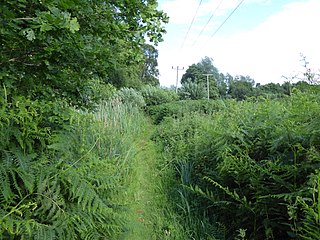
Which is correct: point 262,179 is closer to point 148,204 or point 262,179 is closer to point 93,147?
point 93,147

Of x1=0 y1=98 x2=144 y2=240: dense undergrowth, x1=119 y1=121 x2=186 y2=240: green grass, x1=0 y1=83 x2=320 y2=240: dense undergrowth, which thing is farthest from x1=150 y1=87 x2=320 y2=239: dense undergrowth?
x1=0 y1=98 x2=144 y2=240: dense undergrowth

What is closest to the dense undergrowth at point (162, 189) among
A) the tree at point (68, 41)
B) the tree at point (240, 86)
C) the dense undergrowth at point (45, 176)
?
the dense undergrowth at point (45, 176)

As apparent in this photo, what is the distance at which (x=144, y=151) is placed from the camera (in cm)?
638

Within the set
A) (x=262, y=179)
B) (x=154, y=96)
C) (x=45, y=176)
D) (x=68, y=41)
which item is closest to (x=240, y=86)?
(x=154, y=96)

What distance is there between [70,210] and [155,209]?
167cm

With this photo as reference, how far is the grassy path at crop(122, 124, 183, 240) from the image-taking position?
279cm

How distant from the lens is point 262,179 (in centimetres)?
233

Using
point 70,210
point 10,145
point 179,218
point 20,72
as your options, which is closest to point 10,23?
point 20,72

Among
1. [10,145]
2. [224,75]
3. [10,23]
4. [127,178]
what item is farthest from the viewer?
[224,75]

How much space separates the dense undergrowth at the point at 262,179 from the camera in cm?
193

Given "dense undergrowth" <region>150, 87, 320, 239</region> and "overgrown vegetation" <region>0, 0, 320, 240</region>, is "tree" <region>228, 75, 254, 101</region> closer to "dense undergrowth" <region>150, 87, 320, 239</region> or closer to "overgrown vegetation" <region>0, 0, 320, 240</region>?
"dense undergrowth" <region>150, 87, 320, 239</region>

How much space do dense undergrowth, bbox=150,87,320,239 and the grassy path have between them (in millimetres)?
210

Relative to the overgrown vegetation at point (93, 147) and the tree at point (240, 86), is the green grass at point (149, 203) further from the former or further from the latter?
the tree at point (240, 86)

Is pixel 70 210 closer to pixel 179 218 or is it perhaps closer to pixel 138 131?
pixel 179 218
